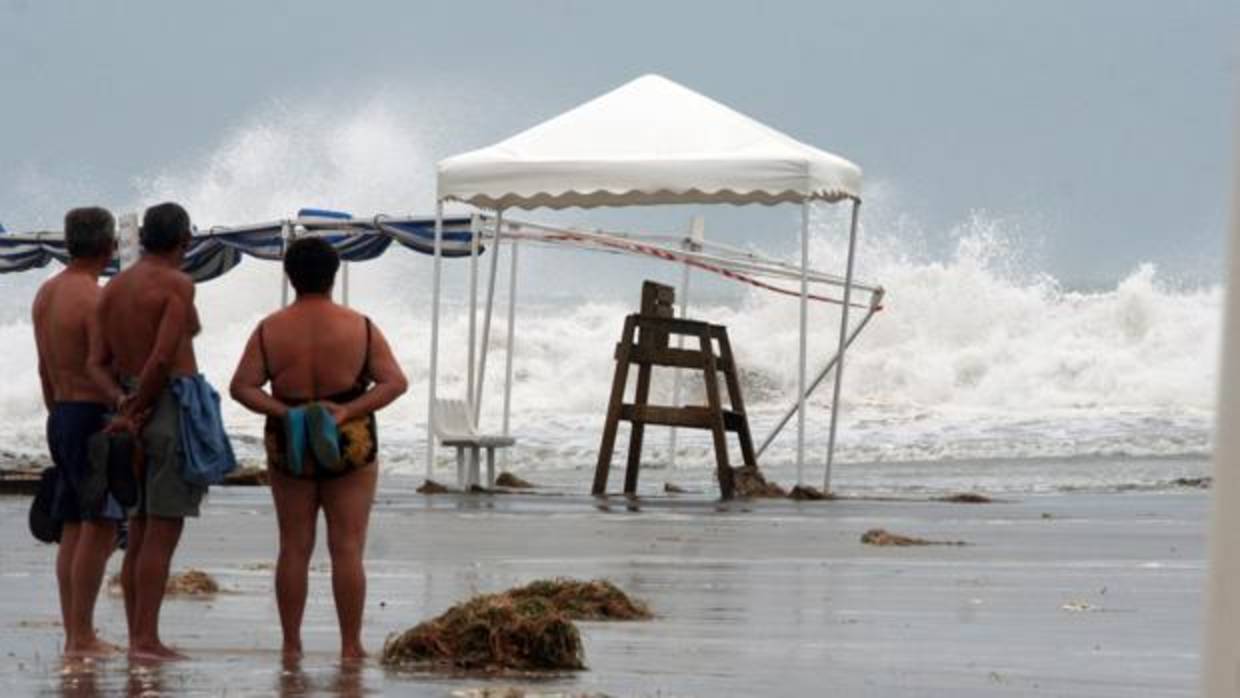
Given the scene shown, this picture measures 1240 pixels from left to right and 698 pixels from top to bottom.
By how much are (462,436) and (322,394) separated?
42.0 feet

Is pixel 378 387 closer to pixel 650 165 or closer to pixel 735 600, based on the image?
pixel 735 600

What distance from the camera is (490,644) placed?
7113 mm

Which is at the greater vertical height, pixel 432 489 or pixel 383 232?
pixel 383 232

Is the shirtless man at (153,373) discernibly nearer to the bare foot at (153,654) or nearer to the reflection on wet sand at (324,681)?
the bare foot at (153,654)

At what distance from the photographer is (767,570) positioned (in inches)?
474

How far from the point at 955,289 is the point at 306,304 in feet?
149

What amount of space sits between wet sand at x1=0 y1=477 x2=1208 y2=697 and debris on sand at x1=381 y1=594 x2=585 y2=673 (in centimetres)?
12

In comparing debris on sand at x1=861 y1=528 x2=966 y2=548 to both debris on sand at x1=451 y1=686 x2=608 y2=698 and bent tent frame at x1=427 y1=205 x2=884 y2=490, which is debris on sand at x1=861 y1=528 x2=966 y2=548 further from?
debris on sand at x1=451 y1=686 x2=608 y2=698

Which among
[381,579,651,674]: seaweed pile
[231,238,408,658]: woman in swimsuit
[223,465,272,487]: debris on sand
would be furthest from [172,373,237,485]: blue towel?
[223,465,272,487]: debris on sand

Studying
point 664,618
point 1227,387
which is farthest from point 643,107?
point 1227,387

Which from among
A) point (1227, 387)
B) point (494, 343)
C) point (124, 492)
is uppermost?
point (1227, 387)

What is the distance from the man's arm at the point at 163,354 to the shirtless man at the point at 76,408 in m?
0.16

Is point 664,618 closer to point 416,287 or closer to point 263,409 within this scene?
point 263,409

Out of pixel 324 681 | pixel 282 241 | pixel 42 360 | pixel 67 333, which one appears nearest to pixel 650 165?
pixel 282 241
